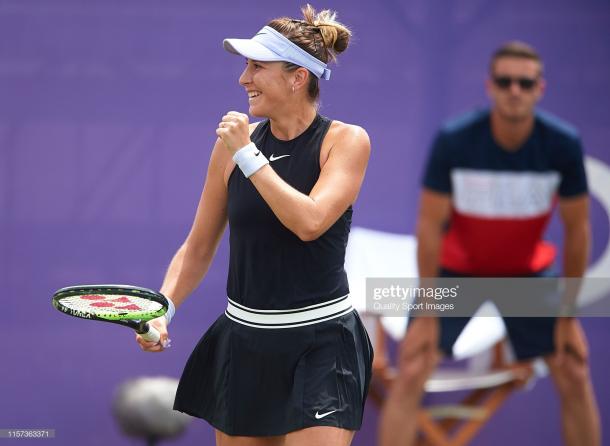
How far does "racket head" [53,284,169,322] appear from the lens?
8.45 ft

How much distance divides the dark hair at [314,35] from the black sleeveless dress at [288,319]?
0.17 metres

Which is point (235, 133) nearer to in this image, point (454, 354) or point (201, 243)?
point (201, 243)

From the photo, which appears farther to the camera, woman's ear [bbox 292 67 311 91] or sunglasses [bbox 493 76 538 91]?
sunglasses [bbox 493 76 538 91]

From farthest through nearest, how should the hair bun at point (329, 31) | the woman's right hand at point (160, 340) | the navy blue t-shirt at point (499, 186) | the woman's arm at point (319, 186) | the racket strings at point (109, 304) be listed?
the navy blue t-shirt at point (499, 186)
the hair bun at point (329, 31)
the woman's right hand at point (160, 340)
the racket strings at point (109, 304)
the woman's arm at point (319, 186)

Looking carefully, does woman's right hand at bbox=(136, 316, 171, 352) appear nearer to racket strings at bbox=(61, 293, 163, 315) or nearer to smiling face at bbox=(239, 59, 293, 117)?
racket strings at bbox=(61, 293, 163, 315)

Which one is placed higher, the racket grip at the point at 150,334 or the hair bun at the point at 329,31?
the hair bun at the point at 329,31

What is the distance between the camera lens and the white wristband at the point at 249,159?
8.30ft

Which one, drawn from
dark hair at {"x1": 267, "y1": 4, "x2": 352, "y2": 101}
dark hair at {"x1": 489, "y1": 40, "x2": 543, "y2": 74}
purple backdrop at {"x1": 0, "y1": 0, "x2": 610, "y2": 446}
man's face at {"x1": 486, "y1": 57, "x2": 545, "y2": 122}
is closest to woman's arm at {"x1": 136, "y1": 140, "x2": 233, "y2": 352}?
dark hair at {"x1": 267, "y1": 4, "x2": 352, "y2": 101}

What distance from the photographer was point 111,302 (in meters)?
2.70

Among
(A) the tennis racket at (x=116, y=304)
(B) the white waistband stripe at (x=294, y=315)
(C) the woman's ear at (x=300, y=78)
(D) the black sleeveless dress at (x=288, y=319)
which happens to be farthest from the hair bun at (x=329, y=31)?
(A) the tennis racket at (x=116, y=304)

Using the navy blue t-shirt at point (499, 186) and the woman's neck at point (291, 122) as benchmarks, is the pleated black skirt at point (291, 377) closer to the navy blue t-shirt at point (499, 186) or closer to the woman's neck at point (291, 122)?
the woman's neck at point (291, 122)

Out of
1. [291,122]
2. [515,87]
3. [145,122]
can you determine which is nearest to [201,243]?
[291,122]

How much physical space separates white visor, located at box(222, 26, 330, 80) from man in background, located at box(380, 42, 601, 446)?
1.48m

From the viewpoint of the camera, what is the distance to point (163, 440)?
4215mm
